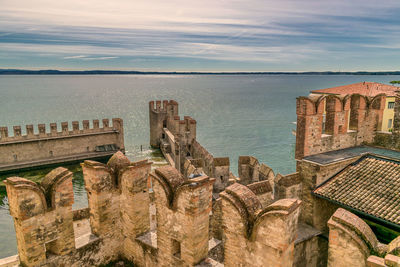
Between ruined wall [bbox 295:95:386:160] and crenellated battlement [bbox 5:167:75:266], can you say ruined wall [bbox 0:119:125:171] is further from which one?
ruined wall [bbox 295:95:386:160]

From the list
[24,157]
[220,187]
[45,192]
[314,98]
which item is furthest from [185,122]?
[45,192]

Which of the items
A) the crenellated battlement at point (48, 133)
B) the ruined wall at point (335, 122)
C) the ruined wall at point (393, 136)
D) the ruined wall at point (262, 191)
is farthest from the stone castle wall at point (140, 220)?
the crenellated battlement at point (48, 133)

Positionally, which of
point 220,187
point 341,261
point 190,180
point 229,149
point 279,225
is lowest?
point 229,149

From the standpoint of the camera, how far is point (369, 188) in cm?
988

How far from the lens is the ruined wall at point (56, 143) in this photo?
104 ft

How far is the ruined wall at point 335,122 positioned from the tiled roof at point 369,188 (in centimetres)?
130

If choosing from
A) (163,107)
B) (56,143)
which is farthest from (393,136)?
(56,143)

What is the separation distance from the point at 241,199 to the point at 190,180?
1178mm

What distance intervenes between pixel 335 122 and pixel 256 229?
800cm

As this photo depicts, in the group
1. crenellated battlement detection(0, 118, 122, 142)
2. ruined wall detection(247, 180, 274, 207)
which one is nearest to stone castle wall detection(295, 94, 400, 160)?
ruined wall detection(247, 180, 274, 207)

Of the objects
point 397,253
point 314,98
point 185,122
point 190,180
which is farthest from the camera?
point 185,122

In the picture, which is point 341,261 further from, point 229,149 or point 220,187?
point 229,149

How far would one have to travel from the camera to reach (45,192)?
22.3ft

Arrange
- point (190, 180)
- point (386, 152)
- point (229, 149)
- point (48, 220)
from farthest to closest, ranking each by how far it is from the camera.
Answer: point (229, 149), point (386, 152), point (48, 220), point (190, 180)
